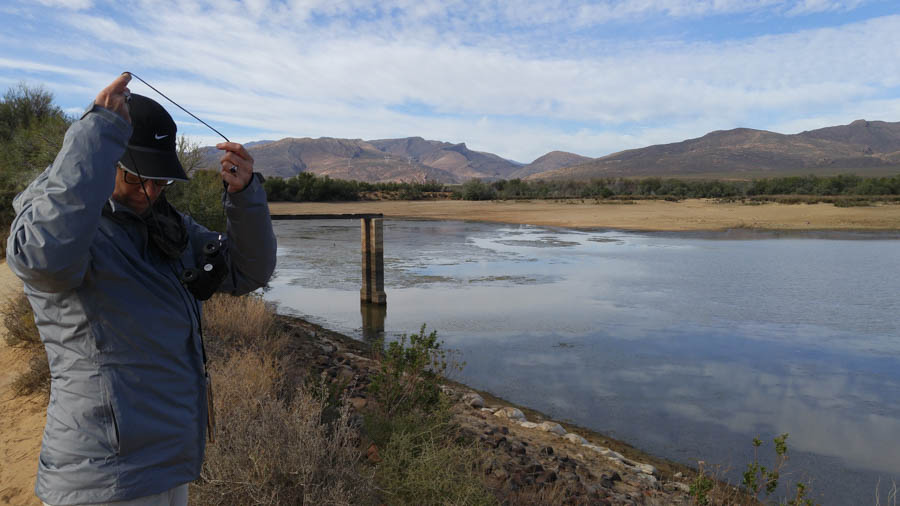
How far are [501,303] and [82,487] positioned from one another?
11.7m

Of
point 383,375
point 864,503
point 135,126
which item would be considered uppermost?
point 135,126

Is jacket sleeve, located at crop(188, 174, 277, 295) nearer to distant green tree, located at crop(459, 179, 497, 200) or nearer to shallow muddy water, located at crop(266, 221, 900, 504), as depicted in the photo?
shallow muddy water, located at crop(266, 221, 900, 504)

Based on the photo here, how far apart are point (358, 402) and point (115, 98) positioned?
470cm

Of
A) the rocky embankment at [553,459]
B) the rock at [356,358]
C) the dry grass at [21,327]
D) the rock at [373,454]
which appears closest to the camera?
the rock at [373,454]

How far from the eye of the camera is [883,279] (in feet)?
51.7

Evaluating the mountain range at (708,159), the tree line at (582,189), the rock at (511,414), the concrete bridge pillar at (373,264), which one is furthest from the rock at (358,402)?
the mountain range at (708,159)

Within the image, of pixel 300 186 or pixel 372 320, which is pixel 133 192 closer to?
pixel 372 320

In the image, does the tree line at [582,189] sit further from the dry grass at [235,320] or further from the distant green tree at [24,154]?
the dry grass at [235,320]

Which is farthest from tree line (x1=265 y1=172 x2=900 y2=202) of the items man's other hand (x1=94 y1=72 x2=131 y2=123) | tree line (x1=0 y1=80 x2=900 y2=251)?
man's other hand (x1=94 y1=72 x2=131 y2=123)

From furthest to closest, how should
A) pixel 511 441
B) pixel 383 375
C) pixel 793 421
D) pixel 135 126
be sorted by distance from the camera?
1. pixel 793 421
2. pixel 511 441
3. pixel 383 375
4. pixel 135 126

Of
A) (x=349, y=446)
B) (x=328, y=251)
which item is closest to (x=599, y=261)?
(x=328, y=251)

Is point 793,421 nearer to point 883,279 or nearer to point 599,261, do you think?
point 883,279

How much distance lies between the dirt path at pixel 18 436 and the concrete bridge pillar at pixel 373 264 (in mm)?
7195

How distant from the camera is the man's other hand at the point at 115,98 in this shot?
1.70 meters
